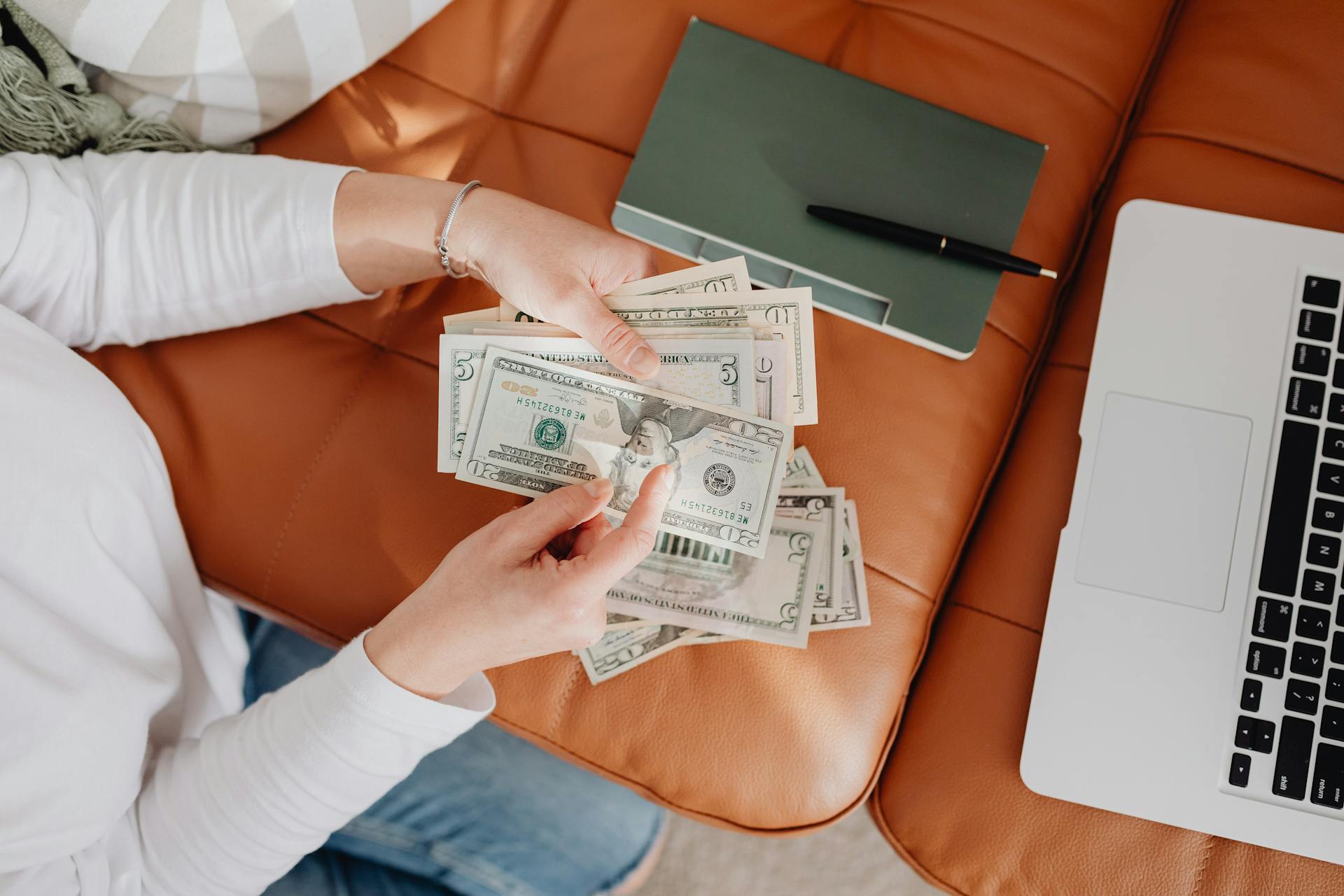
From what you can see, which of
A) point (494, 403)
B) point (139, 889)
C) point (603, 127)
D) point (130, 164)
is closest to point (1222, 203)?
point (603, 127)

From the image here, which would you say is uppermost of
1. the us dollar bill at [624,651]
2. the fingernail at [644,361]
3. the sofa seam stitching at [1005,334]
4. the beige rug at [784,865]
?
the sofa seam stitching at [1005,334]

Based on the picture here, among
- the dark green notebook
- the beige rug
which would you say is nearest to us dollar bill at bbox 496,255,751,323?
the dark green notebook

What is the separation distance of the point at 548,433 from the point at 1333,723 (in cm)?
91

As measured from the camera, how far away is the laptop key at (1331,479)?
999mm

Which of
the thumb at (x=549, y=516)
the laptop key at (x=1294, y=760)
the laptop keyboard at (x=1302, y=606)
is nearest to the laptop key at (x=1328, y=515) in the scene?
the laptop keyboard at (x=1302, y=606)

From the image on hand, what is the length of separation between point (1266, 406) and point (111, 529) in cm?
131

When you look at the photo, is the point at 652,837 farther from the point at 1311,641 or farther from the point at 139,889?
the point at 1311,641

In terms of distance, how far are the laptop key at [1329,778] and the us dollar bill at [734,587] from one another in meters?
0.56

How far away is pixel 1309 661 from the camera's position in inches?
38.2

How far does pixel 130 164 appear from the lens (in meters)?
1.02

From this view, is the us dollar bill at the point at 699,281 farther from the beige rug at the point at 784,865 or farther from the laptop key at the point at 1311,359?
the beige rug at the point at 784,865

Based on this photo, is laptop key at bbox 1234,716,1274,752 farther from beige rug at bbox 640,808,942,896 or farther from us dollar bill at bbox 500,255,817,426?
beige rug at bbox 640,808,942,896

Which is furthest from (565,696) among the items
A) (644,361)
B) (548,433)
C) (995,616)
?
(995,616)

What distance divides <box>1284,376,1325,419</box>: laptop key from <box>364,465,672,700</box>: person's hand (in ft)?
2.44
